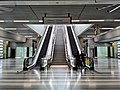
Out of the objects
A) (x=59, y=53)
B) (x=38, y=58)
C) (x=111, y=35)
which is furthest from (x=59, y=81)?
(x=111, y=35)

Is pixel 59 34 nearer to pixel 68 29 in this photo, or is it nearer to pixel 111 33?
pixel 68 29

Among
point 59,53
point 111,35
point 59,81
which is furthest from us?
point 111,35

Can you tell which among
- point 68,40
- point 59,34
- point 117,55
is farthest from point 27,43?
point 117,55

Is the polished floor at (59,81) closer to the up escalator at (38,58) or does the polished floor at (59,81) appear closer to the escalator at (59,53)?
the up escalator at (38,58)

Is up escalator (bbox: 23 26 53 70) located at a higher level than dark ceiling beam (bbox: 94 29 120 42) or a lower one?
lower

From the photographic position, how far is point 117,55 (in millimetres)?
32219

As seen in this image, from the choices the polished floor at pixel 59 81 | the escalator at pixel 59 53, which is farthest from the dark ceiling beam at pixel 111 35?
the polished floor at pixel 59 81

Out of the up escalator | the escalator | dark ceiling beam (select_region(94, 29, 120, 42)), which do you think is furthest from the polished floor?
dark ceiling beam (select_region(94, 29, 120, 42))

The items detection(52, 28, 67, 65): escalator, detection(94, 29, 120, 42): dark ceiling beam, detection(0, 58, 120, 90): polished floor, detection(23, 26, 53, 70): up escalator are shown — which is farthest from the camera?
detection(94, 29, 120, 42): dark ceiling beam

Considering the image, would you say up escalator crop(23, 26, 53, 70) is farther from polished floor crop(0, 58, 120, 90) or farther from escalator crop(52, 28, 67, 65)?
polished floor crop(0, 58, 120, 90)

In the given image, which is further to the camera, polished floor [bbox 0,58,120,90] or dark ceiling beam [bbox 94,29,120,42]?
dark ceiling beam [bbox 94,29,120,42]

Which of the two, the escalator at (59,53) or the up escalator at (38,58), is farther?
the escalator at (59,53)

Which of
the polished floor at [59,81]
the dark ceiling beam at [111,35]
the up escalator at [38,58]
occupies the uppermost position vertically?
the dark ceiling beam at [111,35]

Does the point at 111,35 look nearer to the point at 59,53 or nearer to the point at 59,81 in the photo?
the point at 59,53
